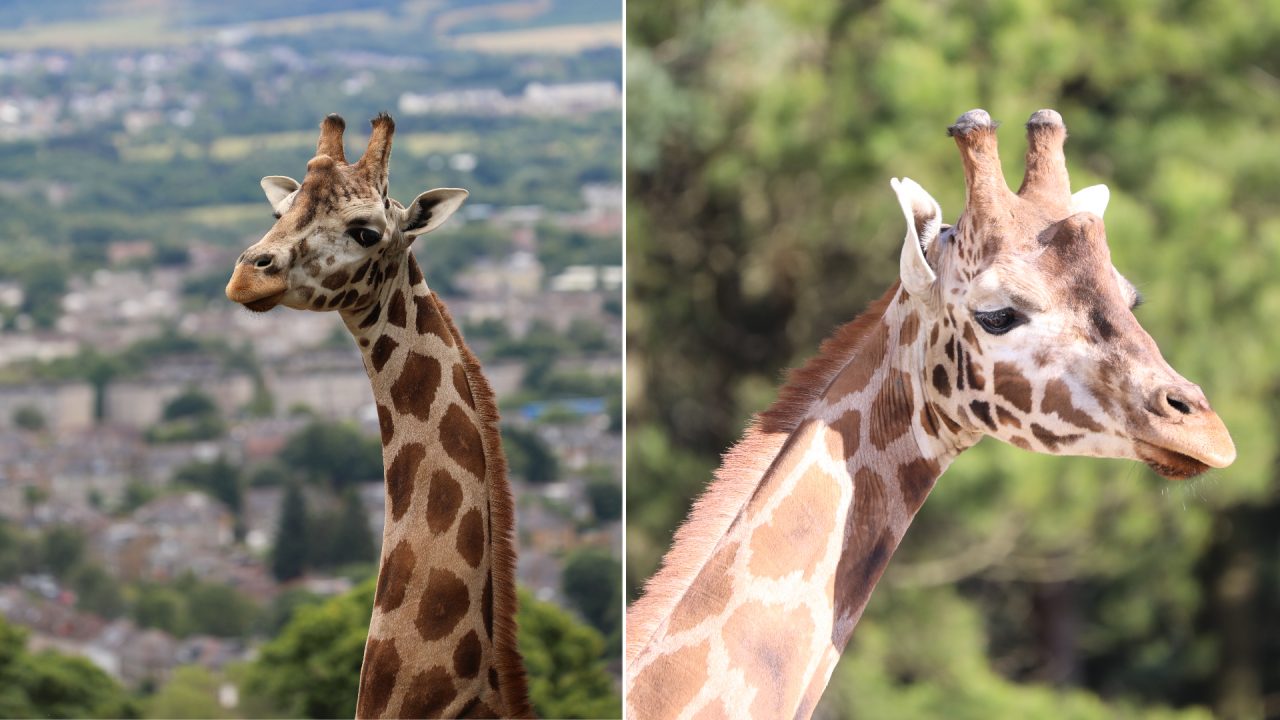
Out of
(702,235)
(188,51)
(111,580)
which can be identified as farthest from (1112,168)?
(188,51)

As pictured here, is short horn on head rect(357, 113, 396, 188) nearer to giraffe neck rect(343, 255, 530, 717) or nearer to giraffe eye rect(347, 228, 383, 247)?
giraffe eye rect(347, 228, 383, 247)

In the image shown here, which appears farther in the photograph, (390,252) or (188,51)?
(188,51)

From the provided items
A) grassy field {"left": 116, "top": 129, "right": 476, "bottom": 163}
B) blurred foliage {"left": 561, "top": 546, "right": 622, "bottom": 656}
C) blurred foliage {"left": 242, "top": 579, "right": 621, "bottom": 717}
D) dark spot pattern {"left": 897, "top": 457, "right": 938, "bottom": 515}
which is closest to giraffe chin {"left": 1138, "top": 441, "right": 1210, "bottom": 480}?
dark spot pattern {"left": 897, "top": 457, "right": 938, "bottom": 515}

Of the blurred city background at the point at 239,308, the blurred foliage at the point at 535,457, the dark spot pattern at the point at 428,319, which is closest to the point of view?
the dark spot pattern at the point at 428,319

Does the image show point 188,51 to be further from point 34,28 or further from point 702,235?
point 702,235

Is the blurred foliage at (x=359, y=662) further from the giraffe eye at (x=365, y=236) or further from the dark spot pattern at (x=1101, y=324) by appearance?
the dark spot pattern at (x=1101, y=324)

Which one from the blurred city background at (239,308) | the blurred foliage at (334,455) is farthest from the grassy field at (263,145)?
the blurred foliage at (334,455)
